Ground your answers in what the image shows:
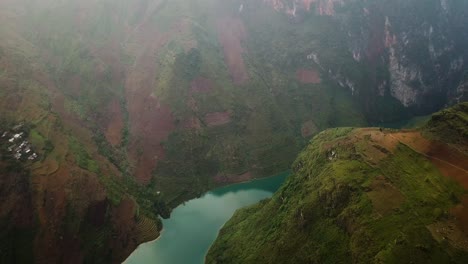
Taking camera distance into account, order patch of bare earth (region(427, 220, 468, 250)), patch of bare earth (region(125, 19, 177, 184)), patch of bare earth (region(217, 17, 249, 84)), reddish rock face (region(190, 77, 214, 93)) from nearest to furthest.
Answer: patch of bare earth (region(427, 220, 468, 250)), patch of bare earth (region(125, 19, 177, 184)), reddish rock face (region(190, 77, 214, 93)), patch of bare earth (region(217, 17, 249, 84))

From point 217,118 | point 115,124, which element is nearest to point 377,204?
point 217,118

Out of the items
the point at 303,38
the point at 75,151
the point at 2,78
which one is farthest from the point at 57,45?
the point at 303,38

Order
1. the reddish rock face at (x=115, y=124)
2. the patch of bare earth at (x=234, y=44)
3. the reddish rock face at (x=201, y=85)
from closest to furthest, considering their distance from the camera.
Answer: the reddish rock face at (x=115, y=124), the reddish rock face at (x=201, y=85), the patch of bare earth at (x=234, y=44)

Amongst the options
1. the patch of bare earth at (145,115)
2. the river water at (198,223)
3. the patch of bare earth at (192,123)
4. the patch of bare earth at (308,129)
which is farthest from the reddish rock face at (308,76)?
the patch of bare earth at (192,123)

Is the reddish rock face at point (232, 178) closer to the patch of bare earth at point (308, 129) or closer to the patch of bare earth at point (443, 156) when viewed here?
Result: the patch of bare earth at point (308, 129)

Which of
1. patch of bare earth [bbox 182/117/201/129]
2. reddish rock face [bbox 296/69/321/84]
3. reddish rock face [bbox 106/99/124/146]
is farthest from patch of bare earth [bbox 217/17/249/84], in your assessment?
reddish rock face [bbox 106/99/124/146]

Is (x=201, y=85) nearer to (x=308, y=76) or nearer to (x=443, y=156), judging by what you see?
(x=308, y=76)

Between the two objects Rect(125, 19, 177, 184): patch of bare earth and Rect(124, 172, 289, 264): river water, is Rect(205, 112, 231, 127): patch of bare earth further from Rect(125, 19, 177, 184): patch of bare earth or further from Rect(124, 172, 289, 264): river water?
Rect(124, 172, 289, 264): river water
